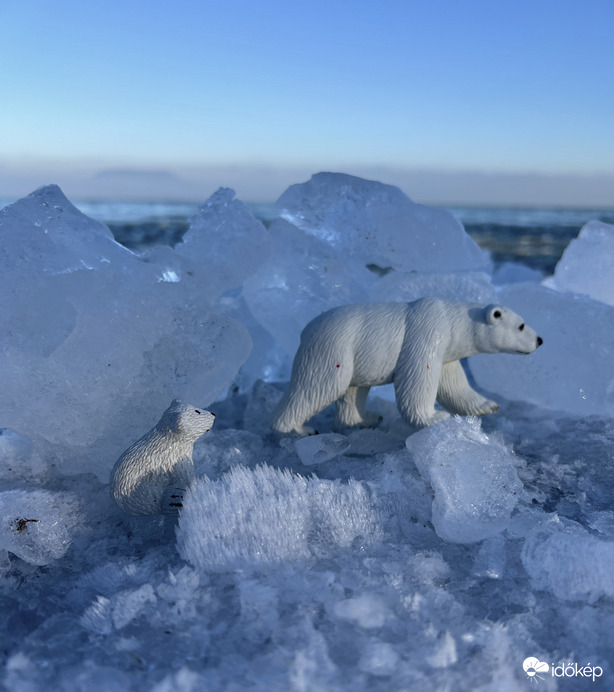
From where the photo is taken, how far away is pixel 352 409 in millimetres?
2559

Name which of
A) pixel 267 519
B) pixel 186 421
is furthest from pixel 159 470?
pixel 267 519

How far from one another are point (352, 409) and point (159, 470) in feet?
3.20

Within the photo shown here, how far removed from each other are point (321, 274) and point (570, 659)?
219cm

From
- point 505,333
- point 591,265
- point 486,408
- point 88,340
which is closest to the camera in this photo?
point 88,340

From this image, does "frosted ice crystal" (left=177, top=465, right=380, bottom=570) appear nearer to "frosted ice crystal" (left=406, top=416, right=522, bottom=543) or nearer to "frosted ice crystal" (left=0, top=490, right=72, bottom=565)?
"frosted ice crystal" (left=406, top=416, right=522, bottom=543)

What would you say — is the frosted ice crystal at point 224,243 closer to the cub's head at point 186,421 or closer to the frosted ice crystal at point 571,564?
the cub's head at point 186,421

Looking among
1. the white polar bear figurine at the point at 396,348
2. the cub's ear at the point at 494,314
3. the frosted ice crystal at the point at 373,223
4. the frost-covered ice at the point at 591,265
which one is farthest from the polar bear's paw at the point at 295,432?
the frost-covered ice at the point at 591,265

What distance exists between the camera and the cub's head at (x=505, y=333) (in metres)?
2.38

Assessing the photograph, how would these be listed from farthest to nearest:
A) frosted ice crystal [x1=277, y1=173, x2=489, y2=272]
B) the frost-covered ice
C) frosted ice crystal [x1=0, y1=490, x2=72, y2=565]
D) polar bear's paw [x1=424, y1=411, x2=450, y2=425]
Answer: the frost-covered ice
frosted ice crystal [x1=277, y1=173, x2=489, y2=272]
polar bear's paw [x1=424, y1=411, x2=450, y2=425]
frosted ice crystal [x1=0, y1=490, x2=72, y2=565]

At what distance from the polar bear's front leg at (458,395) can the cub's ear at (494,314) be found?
0.25 m

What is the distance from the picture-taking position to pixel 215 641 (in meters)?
1.41

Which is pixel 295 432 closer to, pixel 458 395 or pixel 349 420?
pixel 349 420

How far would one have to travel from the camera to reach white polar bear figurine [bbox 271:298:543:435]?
233 centimetres

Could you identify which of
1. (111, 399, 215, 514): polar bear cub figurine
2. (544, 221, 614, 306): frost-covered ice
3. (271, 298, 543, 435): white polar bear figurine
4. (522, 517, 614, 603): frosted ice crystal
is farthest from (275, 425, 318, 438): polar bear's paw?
(544, 221, 614, 306): frost-covered ice
